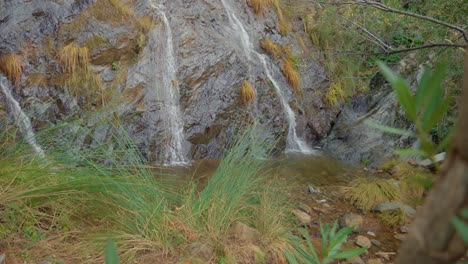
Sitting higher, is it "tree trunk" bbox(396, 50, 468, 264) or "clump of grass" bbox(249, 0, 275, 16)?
"clump of grass" bbox(249, 0, 275, 16)

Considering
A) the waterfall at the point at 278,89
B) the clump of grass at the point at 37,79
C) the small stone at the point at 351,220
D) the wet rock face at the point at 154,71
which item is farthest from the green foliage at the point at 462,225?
the waterfall at the point at 278,89

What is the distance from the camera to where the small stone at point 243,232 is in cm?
233

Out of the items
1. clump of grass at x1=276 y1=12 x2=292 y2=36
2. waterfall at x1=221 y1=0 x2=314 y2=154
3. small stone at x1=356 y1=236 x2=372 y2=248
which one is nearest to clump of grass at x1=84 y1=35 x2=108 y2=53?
waterfall at x1=221 y1=0 x2=314 y2=154

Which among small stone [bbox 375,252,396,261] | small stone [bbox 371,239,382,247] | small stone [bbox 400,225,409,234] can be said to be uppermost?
small stone [bbox 375,252,396,261]

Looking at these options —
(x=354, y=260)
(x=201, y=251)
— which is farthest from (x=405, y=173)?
(x=201, y=251)

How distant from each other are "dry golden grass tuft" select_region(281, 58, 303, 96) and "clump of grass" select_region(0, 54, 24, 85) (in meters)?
4.28

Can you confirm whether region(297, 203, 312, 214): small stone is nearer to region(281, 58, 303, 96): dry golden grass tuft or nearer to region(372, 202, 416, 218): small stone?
region(372, 202, 416, 218): small stone

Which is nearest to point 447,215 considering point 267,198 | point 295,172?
point 267,198

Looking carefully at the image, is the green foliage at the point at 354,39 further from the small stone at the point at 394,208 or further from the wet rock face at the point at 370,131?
the small stone at the point at 394,208

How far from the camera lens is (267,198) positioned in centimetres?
277

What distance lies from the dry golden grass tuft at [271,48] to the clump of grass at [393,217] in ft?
13.3

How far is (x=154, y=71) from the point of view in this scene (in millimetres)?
5773

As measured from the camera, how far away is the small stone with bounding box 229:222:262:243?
2334 millimetres

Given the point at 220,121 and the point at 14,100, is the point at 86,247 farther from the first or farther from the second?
the point at 220,121
